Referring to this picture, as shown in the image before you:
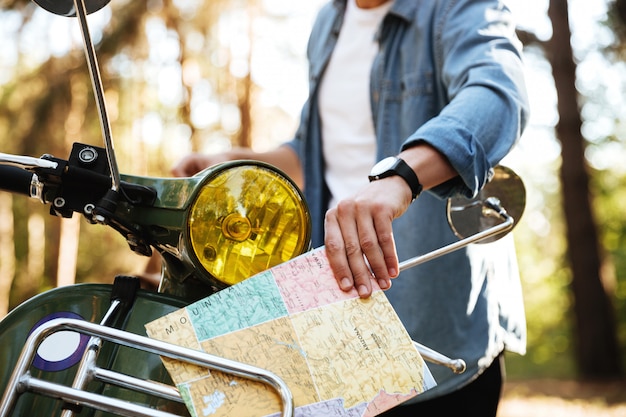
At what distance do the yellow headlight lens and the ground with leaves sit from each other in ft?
20.8

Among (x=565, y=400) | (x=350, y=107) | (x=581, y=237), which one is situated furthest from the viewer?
(x=581, y=237)

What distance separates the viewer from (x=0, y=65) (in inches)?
564

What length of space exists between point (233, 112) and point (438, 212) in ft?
37.3

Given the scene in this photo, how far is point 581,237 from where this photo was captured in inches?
361

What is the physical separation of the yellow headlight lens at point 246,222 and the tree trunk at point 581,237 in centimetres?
908

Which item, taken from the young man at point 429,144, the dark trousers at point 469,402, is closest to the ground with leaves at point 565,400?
the dark trousers at point 469,402

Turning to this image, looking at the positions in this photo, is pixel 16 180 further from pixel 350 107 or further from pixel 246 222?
pixel 350 107

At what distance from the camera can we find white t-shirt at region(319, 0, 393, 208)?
5.61 ft

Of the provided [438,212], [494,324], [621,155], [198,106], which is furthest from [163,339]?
[621,155]

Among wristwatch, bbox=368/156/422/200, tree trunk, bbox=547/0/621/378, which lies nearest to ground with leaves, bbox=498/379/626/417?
tree trunk, bbox=547/0/621/378

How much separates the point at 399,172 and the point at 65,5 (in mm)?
584

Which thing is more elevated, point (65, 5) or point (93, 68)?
point (65, 5)

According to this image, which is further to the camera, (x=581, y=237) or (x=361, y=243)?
(x=581, y=237)

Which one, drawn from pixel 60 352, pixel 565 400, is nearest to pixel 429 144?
pixel 60 352
